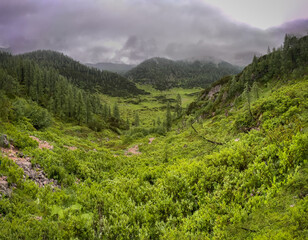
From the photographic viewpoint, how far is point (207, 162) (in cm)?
1033

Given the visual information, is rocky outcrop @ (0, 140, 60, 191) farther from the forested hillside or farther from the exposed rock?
the forested hillside

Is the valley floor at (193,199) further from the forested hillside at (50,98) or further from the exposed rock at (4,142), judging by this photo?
the forested hillside at (50,98)

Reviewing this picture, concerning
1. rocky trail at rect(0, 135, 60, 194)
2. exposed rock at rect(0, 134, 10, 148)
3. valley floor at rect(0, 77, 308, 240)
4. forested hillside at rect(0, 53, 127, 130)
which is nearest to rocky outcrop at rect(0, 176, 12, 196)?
valley floor at rect(0, 77, 308, 240)

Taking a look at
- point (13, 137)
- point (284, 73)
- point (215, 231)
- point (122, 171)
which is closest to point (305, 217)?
point (215, 231)

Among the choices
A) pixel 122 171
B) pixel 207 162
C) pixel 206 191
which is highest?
pixel 207 162

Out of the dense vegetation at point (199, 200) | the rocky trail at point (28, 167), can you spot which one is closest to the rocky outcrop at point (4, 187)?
the dense vegetation at point (199, 200)

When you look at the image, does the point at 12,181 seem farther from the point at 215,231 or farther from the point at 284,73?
the point at 284,73

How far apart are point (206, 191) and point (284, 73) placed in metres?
68.8

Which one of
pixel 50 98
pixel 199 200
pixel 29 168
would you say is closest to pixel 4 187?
pixel 29 168

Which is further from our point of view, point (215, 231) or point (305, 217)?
point (215, 231)

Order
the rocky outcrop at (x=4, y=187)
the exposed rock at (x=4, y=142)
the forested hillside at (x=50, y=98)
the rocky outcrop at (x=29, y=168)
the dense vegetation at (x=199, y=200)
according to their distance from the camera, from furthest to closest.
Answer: the forested hillside at (x=50, y=98) < the exposed rock at (x=4, y=142) < the rocky outcrop at (x=29, y=168) < the rocky outcrop at (x=4, y=187) < the dense vegetation at (x=199, y=200)

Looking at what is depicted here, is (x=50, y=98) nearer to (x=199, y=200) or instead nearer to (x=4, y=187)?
(x=4, y=187)

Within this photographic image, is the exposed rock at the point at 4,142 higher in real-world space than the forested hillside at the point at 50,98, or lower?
lower

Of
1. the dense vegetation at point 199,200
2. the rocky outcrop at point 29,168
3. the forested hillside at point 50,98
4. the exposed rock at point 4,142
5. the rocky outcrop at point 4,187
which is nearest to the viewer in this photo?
the dense vegetation at point 199,200
